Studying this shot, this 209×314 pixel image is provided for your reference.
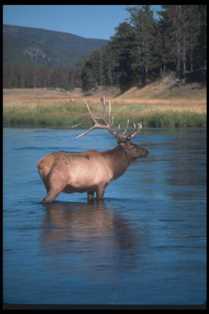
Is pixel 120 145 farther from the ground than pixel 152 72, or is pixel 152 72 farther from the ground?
pixel 152 72

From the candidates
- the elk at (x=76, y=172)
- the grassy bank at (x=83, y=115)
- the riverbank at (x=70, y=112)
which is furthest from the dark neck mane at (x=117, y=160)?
the grassy bank at (x=83, y=115)

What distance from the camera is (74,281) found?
6.52 metres

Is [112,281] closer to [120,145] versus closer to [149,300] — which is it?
[149,300]

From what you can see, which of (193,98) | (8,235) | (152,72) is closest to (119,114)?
(193,98)

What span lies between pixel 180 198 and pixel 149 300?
6.46m

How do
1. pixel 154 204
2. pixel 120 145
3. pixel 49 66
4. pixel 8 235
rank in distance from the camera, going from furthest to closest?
pixel 49 66
pixel 120 145
pixel 154 204
pixel 8 235

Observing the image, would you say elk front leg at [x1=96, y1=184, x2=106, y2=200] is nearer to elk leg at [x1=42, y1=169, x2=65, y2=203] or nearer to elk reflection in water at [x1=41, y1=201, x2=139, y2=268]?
elk reflection in water at [x1=41, y1=201, x2=139, y2=268]

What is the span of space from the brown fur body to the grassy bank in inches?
805

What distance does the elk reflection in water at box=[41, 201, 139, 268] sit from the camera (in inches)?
297

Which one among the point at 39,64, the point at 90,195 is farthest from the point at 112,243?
the point at 39,64

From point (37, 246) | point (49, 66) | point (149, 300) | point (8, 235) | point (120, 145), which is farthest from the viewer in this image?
point (49, 66)

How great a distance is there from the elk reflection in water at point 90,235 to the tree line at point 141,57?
32693 mm

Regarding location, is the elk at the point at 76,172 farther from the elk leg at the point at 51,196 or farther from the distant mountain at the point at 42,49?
the distant mountain at the point at 42,49
